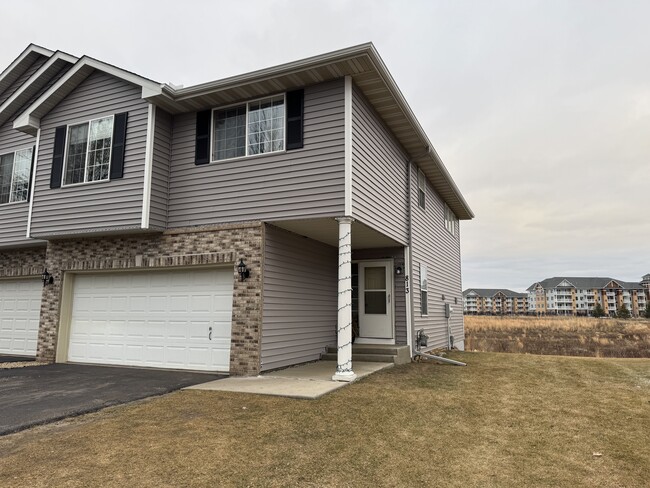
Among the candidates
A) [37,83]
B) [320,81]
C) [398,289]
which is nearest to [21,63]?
[37,83]

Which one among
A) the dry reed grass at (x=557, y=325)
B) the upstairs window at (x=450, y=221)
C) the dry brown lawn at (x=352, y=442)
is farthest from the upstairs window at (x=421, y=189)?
the dry reed grass at (x=557, y=325)

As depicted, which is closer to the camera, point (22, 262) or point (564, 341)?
point (22, 262)

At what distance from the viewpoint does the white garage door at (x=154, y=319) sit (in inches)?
343

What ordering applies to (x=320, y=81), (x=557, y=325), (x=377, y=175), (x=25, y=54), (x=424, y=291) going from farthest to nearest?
1. (x=557, y=325)
2. (x=424, y=291)
3. (x=25, y=54)
4. (x=377, y=175)
5. (x=320, y=81)

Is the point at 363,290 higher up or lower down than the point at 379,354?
higher up

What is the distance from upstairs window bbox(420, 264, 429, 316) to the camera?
12.4 metres

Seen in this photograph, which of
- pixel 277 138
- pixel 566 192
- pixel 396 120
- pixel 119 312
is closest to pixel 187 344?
pixel 119 312

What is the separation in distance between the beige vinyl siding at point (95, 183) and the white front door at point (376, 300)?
5909 mm

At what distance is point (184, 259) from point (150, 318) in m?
1.66

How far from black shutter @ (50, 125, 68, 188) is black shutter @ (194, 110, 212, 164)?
3435 millimetres

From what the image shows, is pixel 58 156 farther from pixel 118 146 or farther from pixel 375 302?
pixel 375 302

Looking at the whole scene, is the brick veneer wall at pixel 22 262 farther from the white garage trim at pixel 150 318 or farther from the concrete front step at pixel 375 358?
the concrete front step at pixel 375 358

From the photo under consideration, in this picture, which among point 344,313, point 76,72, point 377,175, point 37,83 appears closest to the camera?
point 344,313

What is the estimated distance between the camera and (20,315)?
1201 centimetres
